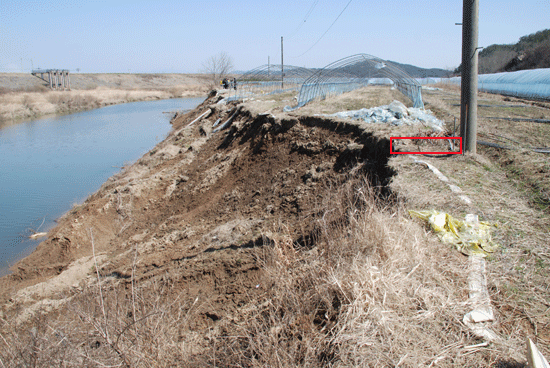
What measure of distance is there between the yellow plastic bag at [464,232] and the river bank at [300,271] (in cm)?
14

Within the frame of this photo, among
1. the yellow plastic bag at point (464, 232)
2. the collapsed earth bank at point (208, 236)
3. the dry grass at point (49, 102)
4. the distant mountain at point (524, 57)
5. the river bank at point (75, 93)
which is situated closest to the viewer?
the yellow plastic bag at point (464, 232)

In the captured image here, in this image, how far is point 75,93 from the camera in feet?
181

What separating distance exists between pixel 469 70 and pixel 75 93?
60021mm

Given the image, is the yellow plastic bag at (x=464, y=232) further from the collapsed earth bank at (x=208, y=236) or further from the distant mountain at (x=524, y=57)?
the distant mountain at (x=524, y=57)

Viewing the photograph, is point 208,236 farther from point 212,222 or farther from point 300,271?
point 300,271

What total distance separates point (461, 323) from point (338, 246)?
1483 millimetres

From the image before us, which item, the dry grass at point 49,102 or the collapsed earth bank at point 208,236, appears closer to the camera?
the collapsed earth bank at point 208,236

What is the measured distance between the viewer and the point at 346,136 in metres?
9.38

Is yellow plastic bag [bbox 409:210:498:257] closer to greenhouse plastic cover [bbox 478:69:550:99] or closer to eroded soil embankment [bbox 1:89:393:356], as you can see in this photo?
eroded soil embankment [bbox 1:89:393:356]

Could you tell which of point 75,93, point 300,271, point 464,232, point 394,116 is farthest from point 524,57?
point 75,93

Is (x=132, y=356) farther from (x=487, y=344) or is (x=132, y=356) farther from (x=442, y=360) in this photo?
(x=487, y=344)

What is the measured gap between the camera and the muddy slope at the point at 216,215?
6270mm

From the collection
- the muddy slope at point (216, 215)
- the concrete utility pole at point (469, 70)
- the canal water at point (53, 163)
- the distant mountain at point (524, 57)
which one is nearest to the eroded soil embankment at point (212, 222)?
the muddy slope at point (216, 215)

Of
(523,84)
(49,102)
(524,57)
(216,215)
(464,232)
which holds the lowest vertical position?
(216,215)
